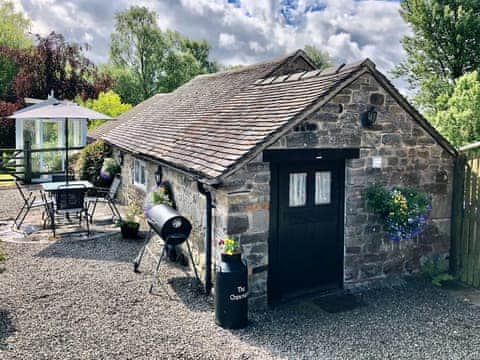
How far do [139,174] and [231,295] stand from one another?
7.92 metres

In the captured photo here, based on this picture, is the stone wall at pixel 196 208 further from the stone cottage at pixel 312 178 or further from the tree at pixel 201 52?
the tree at pixel 201 52

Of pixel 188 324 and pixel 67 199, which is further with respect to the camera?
pixel 67 199

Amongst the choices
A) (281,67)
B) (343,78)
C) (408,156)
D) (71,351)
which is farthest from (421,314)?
(281,67)

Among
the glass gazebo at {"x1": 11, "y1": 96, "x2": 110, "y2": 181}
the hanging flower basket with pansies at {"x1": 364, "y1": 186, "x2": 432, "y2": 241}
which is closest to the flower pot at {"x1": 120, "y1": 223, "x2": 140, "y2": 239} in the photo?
the hanging flower basket with pansies at {"x1": 364, "y1": 186, "x2": 432, "y2": 241}

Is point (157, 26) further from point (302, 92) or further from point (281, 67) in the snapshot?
point (302, 92)

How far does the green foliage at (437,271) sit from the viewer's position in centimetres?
847

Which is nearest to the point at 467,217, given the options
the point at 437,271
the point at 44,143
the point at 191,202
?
the point at 437,271

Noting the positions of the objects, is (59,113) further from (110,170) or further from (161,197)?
(110,170)

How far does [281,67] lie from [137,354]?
940cm

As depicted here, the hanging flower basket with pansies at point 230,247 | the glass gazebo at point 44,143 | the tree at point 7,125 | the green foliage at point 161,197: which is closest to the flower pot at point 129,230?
the green foliage at point 161,197

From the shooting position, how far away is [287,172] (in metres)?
7.35

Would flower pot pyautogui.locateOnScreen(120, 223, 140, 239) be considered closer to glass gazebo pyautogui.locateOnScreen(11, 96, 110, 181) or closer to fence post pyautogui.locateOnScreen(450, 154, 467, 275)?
fence post pyautogui.locateOnScreen(450, 154, 467, 275)

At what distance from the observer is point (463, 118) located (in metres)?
10.3

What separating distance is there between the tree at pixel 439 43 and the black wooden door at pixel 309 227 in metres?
13.5
